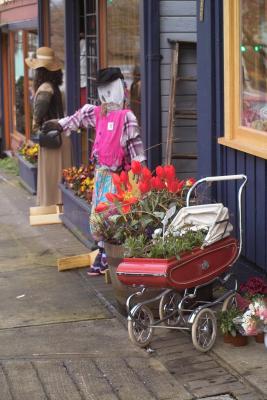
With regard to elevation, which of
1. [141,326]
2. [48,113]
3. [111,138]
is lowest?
[141,326]

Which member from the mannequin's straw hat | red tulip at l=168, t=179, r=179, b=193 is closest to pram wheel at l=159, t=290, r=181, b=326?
red tulip at l=168, t=179, r=179, b=193

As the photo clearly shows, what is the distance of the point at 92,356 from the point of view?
5141 mm

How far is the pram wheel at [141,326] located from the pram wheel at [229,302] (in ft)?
1.58

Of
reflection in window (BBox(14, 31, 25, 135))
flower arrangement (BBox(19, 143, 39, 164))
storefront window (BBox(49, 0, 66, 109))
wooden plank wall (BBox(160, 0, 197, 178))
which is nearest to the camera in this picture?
wooden plank wall (BBox(160, 0, 197, 178))

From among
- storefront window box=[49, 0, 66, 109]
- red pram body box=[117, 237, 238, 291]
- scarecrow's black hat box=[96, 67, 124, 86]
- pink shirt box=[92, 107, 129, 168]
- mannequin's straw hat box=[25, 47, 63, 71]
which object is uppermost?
storefront window box=[49, 0, 66, 109]

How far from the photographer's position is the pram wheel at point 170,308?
17.2 feet

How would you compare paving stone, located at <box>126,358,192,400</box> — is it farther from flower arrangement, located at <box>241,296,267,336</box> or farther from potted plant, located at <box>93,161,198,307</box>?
potted plant, located at <box>93,161,198,307</box>

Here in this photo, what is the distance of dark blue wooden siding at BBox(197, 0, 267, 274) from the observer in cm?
569

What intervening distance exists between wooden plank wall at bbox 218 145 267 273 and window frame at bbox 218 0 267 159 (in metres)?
0.10

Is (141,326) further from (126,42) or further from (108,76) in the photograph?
(126,42)

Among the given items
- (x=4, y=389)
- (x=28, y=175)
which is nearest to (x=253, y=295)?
(x=4, y=389)

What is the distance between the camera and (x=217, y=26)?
19.9 ft

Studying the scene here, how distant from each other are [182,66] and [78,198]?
2.17 m

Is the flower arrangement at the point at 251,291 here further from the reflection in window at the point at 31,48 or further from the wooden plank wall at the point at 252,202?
the reflection in window at the point at 31,48
